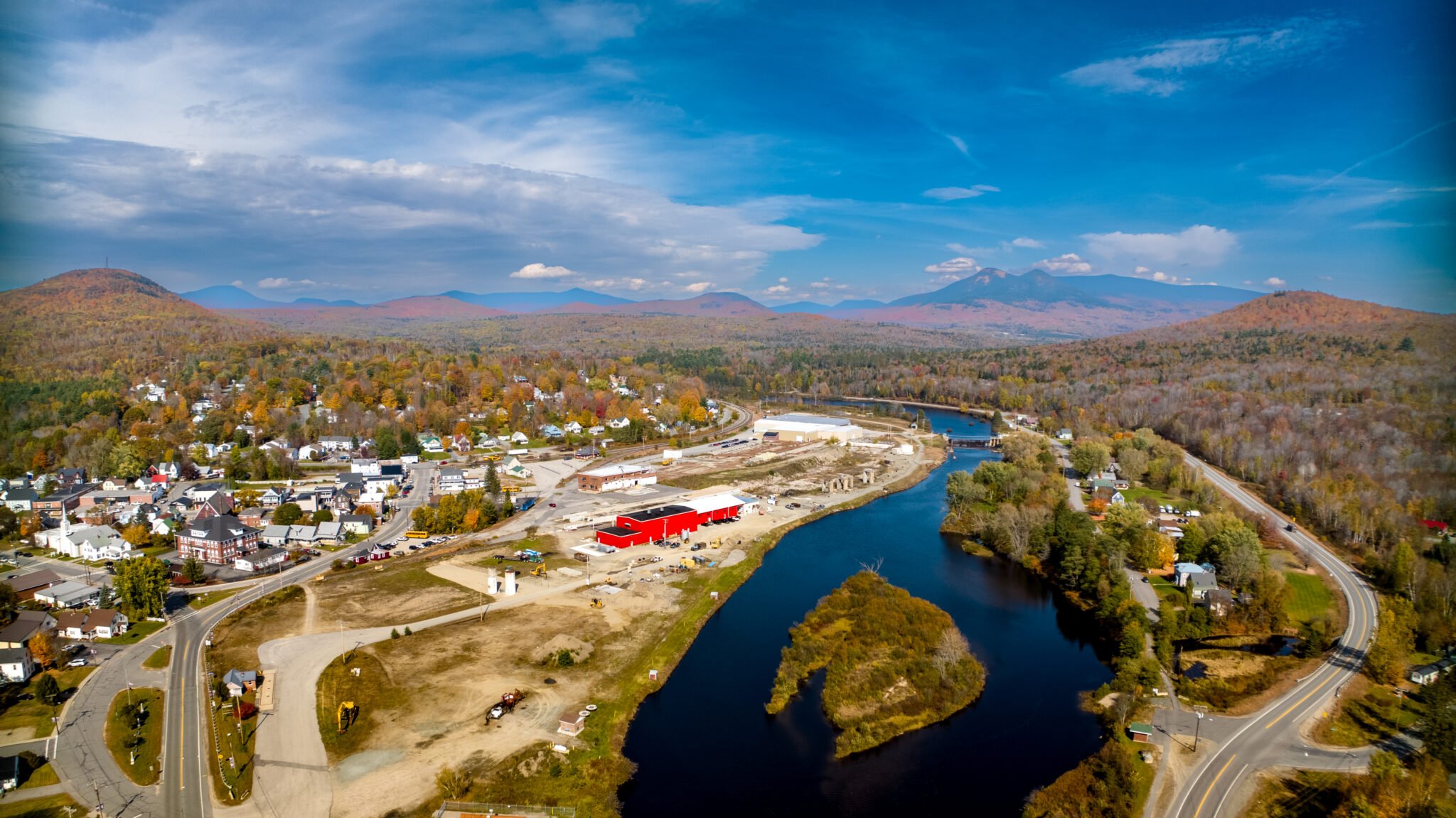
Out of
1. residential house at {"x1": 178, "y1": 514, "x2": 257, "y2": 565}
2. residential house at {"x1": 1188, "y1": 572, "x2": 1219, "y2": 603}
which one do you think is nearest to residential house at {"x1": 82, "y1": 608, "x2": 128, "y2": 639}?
residential house at {"x1": 178, "y1": 514, "x2": 257, "y2": 565}

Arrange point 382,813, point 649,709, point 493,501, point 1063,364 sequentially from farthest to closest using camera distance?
point 1063,364
point 493,501
point 649,709
point 382,813

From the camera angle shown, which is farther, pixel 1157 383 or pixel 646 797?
pixel 1157 383

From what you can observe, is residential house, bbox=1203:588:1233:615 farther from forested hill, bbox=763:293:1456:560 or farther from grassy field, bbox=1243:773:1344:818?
grassy field, bbox=1243:773:1344:818

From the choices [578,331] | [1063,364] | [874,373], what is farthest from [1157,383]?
[578,331]

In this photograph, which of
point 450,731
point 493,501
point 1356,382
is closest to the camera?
point 450,731

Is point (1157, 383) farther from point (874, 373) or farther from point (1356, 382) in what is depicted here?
point (874, 373)

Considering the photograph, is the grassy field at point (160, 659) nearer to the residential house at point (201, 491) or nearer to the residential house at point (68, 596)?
the residential house at point (68, 596)

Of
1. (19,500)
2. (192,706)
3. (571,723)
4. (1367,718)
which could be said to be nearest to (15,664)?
(192,706)
